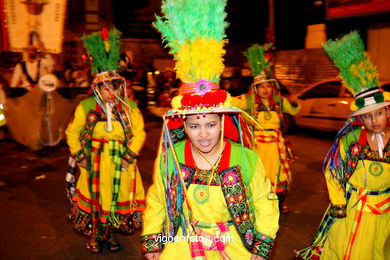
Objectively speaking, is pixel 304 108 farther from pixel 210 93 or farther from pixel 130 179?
pixel 210 93

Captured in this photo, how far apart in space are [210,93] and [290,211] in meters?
3.98

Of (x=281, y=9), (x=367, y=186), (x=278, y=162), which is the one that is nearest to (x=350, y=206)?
(x=367, y=186)

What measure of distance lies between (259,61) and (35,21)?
17.3 feet

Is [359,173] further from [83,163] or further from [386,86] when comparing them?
[386,86]

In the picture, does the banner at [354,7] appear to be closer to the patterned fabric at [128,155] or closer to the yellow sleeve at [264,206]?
the patterned fabric at [128,155]

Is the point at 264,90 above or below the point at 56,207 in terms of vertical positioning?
above

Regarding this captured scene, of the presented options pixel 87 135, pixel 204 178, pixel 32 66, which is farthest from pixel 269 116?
pixel 32 66

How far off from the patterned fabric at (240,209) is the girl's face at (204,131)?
28 centimetres

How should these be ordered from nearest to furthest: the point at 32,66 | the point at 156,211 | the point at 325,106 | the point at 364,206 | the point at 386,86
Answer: the point at 156,211 < the point at 364,206 < the point at 32,66 < the point at 386,86 < the point at 325,106

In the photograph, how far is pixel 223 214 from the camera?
8.58 feet

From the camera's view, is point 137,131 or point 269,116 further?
point 269,116

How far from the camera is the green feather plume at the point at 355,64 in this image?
3.59 metres

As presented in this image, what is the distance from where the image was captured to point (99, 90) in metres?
4.61

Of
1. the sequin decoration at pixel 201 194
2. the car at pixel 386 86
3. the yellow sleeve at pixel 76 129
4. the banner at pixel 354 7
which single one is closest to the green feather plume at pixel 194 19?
the sequin decoration at pixel 201 194
